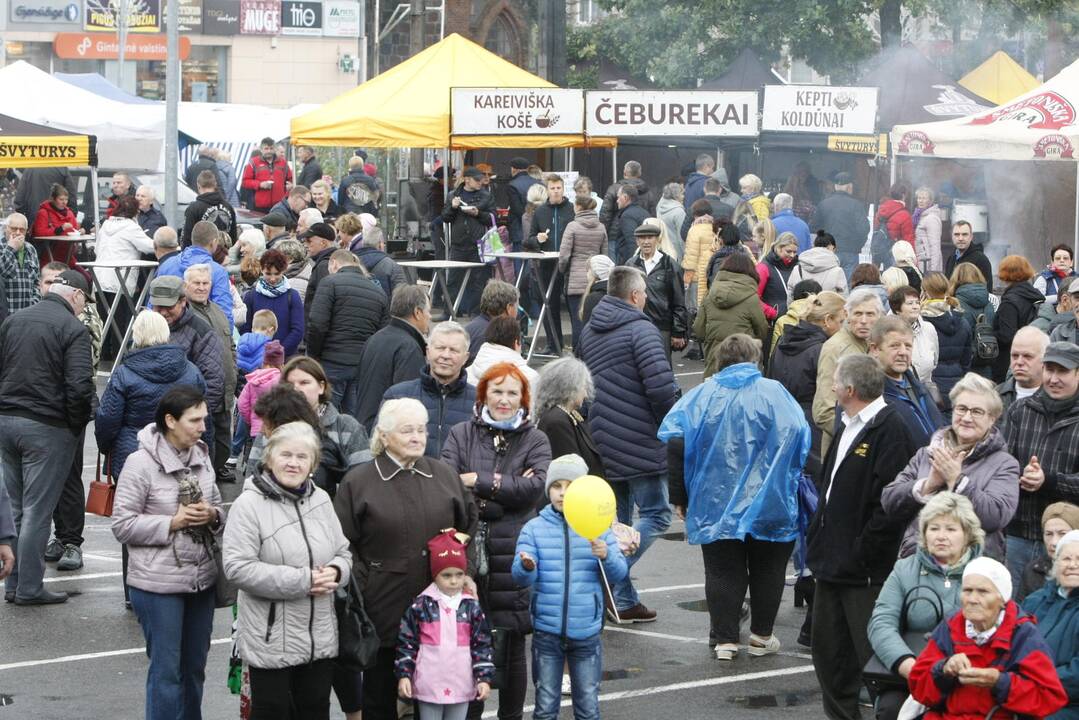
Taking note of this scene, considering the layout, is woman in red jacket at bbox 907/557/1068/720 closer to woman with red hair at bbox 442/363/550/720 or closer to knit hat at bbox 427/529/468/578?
knit hat at bbox 427/529/468/578

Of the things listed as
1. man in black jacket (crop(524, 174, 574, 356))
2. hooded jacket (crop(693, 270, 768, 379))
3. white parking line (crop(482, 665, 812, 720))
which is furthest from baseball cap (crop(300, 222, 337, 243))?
white parking line (crop(482, 665, 812, 720))

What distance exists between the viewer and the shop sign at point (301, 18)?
48688mm

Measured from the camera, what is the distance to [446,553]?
6.77 m

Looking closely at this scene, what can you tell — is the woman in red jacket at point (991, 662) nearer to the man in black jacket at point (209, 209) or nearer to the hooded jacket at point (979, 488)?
the hooded jacket at point (979, 488)

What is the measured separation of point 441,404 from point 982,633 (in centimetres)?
310

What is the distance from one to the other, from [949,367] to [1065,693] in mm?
6211

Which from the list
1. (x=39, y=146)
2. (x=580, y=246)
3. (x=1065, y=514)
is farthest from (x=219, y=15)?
(x=1065, y=514)

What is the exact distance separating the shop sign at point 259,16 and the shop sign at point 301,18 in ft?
0.64

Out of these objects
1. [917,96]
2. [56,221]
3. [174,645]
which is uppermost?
[917,96]

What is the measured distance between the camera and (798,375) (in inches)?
415

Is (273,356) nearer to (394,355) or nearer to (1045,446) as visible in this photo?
(394,355)

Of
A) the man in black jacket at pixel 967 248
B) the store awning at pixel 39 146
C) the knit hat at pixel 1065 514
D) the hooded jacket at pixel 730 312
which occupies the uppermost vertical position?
the store awning at pixel 39 146

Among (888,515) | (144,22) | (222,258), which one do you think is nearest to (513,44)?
(144,22)

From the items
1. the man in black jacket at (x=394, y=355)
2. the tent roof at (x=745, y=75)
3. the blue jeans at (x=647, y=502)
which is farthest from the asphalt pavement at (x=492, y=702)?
the tent roof at (x=745, y=75)
